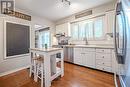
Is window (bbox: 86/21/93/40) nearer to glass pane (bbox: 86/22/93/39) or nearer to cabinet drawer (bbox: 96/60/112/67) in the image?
glass pane (bbox: 86/22/93/39)

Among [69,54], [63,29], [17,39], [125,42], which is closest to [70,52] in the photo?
[69,54]

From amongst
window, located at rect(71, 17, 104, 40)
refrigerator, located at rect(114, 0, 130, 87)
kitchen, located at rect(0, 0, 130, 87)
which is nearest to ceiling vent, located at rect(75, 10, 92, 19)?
kitchen, located at rect(0, 0, 130, 87)

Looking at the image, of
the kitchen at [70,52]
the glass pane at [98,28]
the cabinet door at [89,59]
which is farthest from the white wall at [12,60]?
the glass pane at [98,28]

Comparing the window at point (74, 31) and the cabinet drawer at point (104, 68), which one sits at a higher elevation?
the window at point (74, 31)

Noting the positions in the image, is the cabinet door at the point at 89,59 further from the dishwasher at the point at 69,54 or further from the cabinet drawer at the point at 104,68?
the dishwasher at the point at 69,54

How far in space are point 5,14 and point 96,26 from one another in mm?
3617

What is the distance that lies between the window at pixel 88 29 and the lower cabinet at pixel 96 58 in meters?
0.80

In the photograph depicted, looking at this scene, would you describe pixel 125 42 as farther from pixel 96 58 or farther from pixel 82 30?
pixel 82 30

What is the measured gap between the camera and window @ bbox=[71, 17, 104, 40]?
3.69 metres

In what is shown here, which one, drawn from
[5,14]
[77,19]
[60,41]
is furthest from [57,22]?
[5,14]

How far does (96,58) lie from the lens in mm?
3215

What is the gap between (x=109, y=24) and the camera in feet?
10.6

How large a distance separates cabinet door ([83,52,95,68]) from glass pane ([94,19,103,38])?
956 mm

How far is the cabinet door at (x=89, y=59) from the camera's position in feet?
10.9
